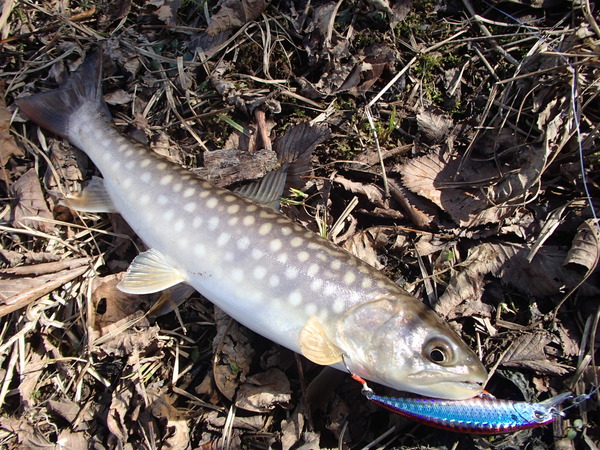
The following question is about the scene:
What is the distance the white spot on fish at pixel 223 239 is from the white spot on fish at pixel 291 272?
0.59 metres

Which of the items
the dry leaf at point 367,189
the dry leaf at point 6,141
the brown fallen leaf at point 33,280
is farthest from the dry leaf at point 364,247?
the dry leaf at point 6,141

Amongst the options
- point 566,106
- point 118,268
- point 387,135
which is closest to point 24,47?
point 118,268

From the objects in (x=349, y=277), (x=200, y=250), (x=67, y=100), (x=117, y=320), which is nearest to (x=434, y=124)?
(x=349, y=277)

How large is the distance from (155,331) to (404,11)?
403 cm

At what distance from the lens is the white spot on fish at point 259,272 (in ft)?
10.8

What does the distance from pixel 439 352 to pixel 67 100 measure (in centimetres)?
435

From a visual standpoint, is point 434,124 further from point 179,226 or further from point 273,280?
point 179,226

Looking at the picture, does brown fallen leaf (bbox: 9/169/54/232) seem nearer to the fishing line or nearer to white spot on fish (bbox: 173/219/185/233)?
white spot on fish (bbox: 173/219/185/233)

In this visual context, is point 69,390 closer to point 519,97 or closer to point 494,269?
point 494,269

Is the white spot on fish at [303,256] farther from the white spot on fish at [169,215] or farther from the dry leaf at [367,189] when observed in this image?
the white spot on fish at [169,215]

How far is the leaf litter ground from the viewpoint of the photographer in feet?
11.3

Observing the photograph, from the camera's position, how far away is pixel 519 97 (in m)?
3.94

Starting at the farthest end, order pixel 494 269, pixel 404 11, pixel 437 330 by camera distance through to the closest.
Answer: pixel 404 11, pixel 494 269, pixel 437 330

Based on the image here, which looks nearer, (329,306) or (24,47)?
(329,306)
